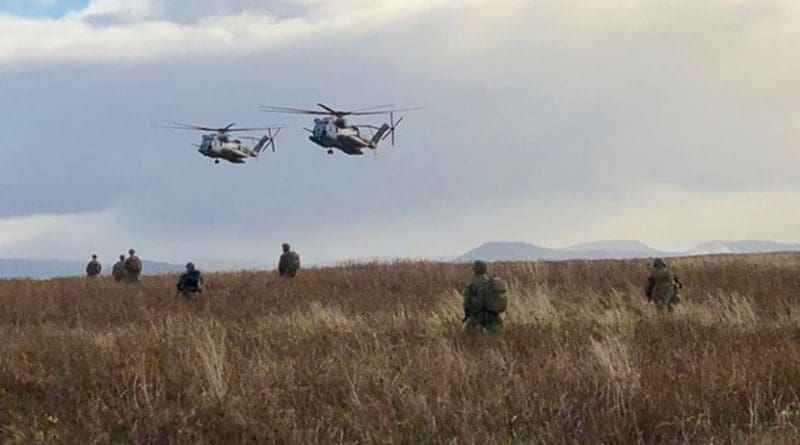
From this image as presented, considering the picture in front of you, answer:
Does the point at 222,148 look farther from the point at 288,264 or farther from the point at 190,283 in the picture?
the point at 190,283

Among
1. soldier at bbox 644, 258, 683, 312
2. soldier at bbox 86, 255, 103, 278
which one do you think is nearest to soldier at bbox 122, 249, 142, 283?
soldier at bbox 86, 255, 103, 278

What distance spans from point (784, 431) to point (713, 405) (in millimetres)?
1051

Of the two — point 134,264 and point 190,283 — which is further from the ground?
point 134,264

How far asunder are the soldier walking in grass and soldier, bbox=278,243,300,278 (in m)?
12.5

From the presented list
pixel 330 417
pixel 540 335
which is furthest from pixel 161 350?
pixel 540 335

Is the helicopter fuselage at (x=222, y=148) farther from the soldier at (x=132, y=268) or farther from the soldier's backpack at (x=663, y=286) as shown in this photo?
the soldier's backpack at (x=663, y=286)

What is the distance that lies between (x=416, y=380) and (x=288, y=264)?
16.4 metres

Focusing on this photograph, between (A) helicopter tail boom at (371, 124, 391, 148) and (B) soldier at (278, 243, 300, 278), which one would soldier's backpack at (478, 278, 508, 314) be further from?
(A) helicopter tail boom at (371, 124, 391, 148)

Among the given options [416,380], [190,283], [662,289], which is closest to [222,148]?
[190,283]

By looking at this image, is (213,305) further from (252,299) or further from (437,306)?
(437,306)

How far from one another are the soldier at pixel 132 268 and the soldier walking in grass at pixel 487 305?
606 inches

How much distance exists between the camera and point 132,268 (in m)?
27.6

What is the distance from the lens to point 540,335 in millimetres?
13008

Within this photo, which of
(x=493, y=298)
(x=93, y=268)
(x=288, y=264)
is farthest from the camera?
(x=93, y=268)
